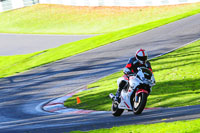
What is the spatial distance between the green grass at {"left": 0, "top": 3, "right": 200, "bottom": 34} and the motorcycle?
1405 inches

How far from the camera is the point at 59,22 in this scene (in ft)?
181

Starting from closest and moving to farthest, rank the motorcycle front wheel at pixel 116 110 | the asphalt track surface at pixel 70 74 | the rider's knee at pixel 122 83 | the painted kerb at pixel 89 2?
the rider's knee at pixel 122 83 < the motorcycle front wheel at pixel 116 110 < the asphalt track surface at pixel 70 74 < the painted kerb at pixel 89 2

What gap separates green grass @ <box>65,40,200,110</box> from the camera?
13.3 metres

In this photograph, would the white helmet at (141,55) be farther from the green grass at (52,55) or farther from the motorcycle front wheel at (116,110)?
the green grass at (52,55)

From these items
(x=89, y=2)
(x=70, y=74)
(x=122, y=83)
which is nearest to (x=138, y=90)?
(x=122, y=83)

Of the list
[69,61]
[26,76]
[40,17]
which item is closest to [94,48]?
[69,61]

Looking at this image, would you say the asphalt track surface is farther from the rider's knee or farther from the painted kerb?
the painted kerb

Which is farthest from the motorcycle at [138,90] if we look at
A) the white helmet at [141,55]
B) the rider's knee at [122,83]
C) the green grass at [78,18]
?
the green grass at [78,18]

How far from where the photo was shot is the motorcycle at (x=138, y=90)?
1025 cm

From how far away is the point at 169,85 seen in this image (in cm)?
1580

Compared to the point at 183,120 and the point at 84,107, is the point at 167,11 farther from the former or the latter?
the point at 183,120

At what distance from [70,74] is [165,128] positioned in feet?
56.6

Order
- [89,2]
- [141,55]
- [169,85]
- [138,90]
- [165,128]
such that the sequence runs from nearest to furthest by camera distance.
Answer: [165,128], [138,90], [141,55], [169,85], [89,2]

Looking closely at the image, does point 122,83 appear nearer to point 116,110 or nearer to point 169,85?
point 116,110
